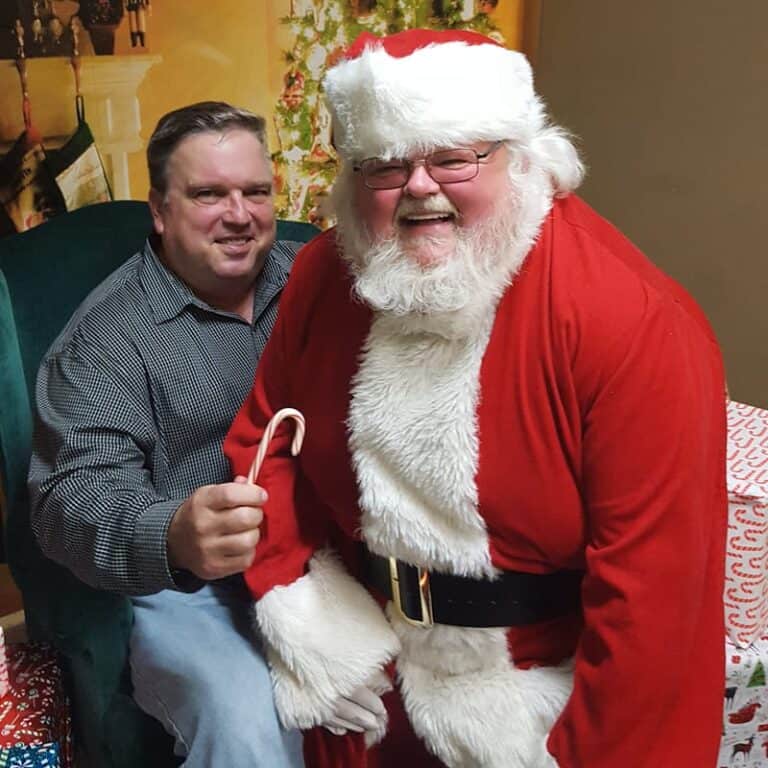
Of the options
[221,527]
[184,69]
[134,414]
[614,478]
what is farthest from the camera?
[184,69]

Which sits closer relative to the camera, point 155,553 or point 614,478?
point 614,478

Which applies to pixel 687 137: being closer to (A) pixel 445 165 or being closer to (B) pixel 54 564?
(A) pixel 445 165

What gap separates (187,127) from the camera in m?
1.45

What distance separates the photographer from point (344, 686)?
1098 millimetres

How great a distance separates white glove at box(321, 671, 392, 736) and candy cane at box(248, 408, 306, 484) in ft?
1.02

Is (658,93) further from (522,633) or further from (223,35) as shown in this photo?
(522,633)

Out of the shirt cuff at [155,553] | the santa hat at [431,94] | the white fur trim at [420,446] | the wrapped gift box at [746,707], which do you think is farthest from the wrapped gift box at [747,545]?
the shirt cuff at [155,553]

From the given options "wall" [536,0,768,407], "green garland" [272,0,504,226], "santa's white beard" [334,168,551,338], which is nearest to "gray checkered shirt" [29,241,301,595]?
"santa's white beard" [334,168,551,338]

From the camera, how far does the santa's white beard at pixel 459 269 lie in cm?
95

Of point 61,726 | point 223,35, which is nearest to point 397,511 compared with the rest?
point 61,726

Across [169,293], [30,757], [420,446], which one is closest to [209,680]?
[30,757]

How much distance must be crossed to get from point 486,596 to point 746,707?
1.99 ft

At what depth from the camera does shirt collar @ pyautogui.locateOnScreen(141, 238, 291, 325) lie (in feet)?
4.58

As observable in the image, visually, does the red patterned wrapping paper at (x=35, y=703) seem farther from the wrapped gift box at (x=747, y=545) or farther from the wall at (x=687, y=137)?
the wall at (x=687, y=137)
